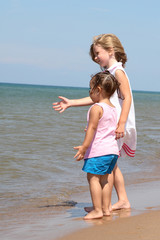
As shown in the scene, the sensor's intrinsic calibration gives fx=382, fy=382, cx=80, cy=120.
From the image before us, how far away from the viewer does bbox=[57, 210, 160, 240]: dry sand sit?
235 centimetres

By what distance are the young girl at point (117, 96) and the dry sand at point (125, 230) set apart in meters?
0.59

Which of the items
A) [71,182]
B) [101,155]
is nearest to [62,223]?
[101,155]

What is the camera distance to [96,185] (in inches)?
122

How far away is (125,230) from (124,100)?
3.85 feet

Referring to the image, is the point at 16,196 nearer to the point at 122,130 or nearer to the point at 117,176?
the point at 117,176

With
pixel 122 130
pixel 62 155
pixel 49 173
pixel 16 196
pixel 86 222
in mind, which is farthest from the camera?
pixel 62 155

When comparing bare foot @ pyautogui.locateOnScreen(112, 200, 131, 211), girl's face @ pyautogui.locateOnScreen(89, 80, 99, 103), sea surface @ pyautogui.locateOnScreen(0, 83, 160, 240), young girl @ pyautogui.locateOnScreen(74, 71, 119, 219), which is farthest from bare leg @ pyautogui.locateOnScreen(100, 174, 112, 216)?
girl's face @ pyautogui.locateOnScreen(89, 80, 99, 103)

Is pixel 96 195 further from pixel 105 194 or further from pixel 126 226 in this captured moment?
pixel 126 226

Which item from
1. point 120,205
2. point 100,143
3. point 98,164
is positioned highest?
point 100,143

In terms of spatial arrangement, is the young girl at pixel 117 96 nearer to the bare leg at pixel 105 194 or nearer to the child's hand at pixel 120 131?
the child's hand at pixel 120 131

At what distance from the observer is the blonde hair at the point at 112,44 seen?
3.40 meters

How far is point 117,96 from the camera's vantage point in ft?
11.0

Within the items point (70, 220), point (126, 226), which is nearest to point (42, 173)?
point (70, 220)

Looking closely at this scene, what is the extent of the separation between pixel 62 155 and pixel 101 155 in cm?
352
